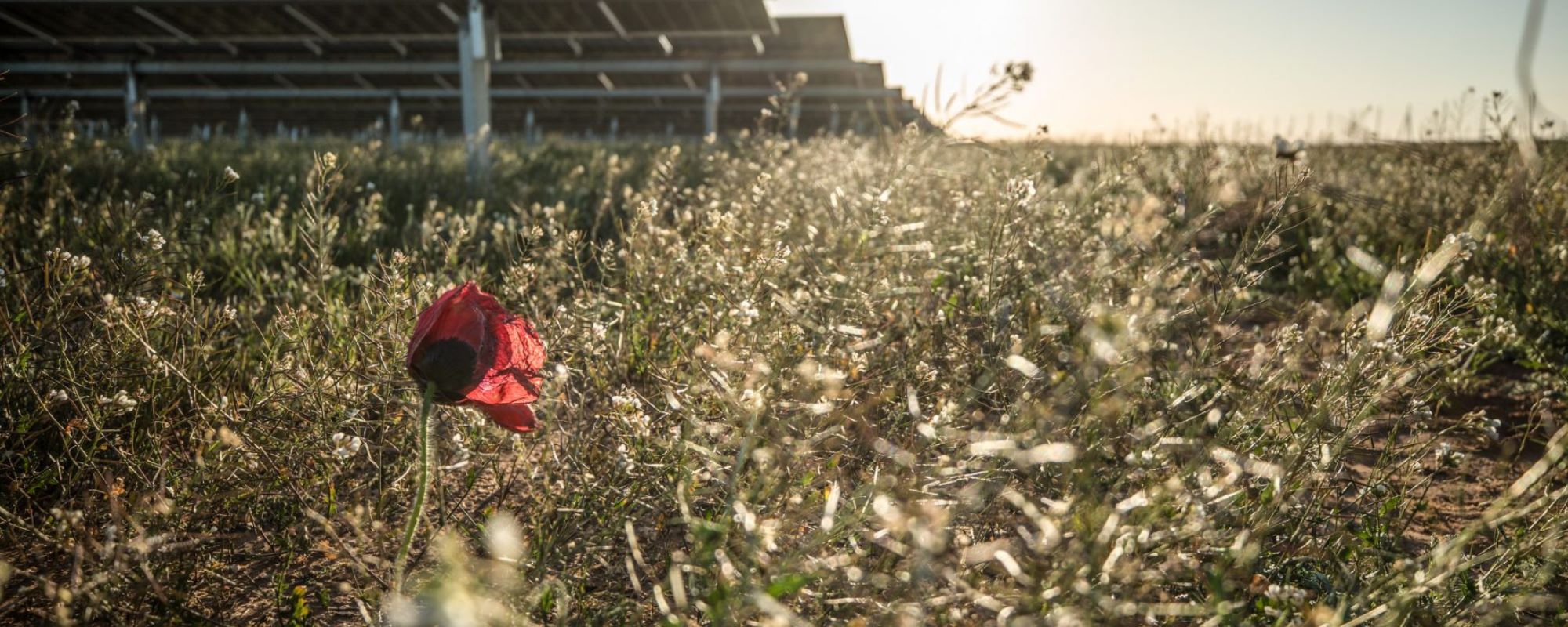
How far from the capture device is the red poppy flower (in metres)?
1.10

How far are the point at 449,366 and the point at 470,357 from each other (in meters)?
0.04

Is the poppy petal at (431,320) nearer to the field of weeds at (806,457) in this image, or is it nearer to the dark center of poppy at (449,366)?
the dark center of poppy at (449,366)

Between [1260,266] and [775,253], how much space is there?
13.6 ft

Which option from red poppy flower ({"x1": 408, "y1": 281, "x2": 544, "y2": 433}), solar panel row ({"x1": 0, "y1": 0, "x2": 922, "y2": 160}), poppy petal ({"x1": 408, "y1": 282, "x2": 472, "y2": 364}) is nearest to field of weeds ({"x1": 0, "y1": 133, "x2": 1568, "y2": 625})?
red poppy flower ({"x1": 408, "y1": 281, "x2": 544, "y2": 433})

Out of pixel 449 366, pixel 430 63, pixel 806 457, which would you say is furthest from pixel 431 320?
pixel 430 63

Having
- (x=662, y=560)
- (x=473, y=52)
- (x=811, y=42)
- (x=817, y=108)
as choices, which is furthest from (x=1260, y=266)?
(x=817, y=108)

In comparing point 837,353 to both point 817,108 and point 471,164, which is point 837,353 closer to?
point 471,164

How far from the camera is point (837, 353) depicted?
169 cm

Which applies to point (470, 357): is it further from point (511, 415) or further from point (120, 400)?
point (120, 400)

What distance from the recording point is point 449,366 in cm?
111

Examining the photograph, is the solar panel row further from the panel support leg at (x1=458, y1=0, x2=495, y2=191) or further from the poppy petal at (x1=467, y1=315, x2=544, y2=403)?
the poppy petal at (x1=467, y1=315, x2=544, y2=403)

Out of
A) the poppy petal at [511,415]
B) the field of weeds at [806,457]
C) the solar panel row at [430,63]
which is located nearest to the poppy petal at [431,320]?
the poppy petal at [511,415]

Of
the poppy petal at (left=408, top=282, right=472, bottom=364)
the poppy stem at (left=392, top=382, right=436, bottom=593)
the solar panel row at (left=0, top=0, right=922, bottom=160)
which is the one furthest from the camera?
the solar panel row at (left=0, top=0, right=922, bottom=160)

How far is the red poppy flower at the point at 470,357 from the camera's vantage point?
110 cm
